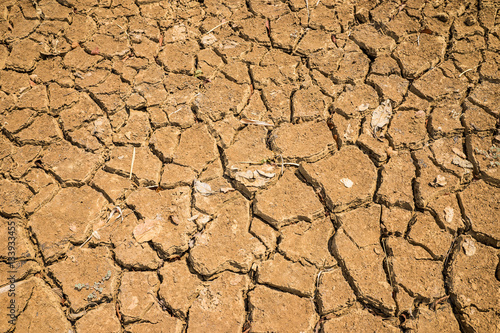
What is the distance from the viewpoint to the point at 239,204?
214 centimetres

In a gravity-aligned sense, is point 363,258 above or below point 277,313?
above

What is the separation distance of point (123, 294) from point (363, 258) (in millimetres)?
1345

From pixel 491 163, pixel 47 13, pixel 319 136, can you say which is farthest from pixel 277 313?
pixel 47 13

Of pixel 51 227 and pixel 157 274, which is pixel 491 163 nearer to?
pixel 157 274

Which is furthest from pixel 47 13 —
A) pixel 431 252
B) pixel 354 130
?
pixel 431 252

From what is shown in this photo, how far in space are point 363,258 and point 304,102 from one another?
114cm

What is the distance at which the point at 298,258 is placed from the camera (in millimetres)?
1972

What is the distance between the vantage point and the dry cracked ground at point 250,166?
6.13 feet

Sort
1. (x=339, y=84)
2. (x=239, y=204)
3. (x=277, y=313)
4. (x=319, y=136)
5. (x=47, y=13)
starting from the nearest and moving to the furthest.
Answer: (x=277, y=313), (x=239, y=204), (x=319, y=136), (x=339, y=84), (x=47, y=13)

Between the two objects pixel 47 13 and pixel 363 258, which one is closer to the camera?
pixel 363 258

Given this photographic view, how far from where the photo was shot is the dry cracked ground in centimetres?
187

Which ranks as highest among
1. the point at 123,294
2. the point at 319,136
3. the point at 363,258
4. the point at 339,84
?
the point at 339,84

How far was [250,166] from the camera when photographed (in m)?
2.25

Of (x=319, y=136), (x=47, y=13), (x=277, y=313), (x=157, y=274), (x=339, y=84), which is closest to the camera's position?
(x=277, y=313)
